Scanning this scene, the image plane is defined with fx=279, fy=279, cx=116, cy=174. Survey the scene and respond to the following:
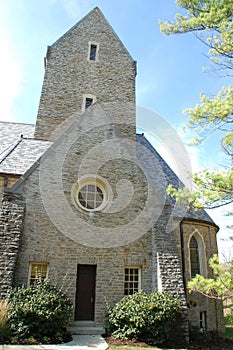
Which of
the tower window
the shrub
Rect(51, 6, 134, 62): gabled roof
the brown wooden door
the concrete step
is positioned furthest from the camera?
Rect(51, 6, 134, 62): gabled roof

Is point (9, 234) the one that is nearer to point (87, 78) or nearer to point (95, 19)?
point (87, 78)

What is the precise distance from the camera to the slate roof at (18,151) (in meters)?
12.8

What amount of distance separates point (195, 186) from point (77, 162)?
267 inches

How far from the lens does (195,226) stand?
15406 mm

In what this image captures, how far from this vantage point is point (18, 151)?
14.1 metres

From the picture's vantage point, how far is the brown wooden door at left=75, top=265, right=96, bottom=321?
11125 mm

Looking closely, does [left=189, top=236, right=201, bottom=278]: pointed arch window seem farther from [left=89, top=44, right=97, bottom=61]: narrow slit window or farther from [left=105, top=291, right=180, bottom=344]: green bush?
[left=89, top=44, right=97, bottom=61]: narrow slit window

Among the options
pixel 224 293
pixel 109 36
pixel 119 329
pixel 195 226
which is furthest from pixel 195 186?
pixel 109 36

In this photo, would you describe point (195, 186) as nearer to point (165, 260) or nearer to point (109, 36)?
point (165, 260)

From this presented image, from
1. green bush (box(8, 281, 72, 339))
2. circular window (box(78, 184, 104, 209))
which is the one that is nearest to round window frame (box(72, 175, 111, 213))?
circular window (box(78, 184, 104, 209))

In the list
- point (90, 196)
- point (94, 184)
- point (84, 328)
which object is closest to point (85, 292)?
point (84, 328)

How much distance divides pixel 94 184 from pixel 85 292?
463cm

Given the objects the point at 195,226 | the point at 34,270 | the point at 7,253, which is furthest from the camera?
the point at 195,226

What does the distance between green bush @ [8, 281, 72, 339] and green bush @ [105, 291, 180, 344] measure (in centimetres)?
183
